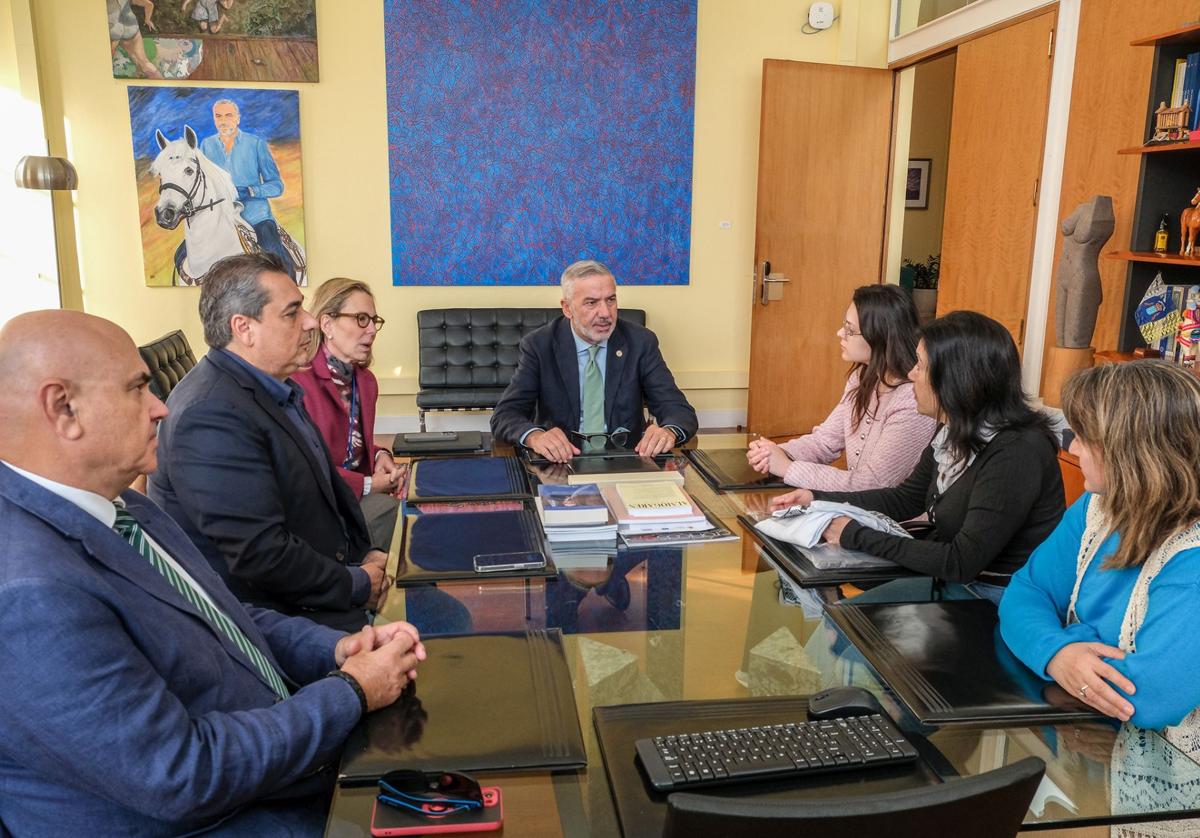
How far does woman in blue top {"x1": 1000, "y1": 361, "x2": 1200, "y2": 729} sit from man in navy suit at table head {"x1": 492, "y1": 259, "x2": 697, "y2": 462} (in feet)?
5.51

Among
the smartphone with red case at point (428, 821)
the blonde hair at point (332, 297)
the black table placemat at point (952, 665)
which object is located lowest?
the smartphone with red case at point (428, 821)

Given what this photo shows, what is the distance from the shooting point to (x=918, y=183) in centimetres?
834

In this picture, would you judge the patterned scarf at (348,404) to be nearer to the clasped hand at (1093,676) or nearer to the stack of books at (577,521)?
the stack of books at (577,521)

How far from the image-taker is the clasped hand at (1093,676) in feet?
4.18

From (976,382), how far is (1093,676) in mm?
796

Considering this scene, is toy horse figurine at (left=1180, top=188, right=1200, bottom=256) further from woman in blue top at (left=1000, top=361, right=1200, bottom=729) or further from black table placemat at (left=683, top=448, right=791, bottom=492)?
woman in blue top at (left=1000, top=361, right=1200, bottom=729)

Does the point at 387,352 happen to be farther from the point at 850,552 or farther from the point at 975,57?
the point at 850,552

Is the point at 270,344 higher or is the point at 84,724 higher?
the point at 270,344

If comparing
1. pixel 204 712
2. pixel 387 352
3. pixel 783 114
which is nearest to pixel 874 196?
pixel 783 114

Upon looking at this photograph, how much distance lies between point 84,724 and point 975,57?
15.9 ft

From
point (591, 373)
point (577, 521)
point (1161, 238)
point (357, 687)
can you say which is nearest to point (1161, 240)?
point (1161, 238)

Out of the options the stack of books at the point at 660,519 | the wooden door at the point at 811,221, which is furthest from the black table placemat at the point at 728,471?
the wooden door at the point at 811,221

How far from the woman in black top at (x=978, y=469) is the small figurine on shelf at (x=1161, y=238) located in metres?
1.62

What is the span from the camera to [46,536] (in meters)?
1.05
